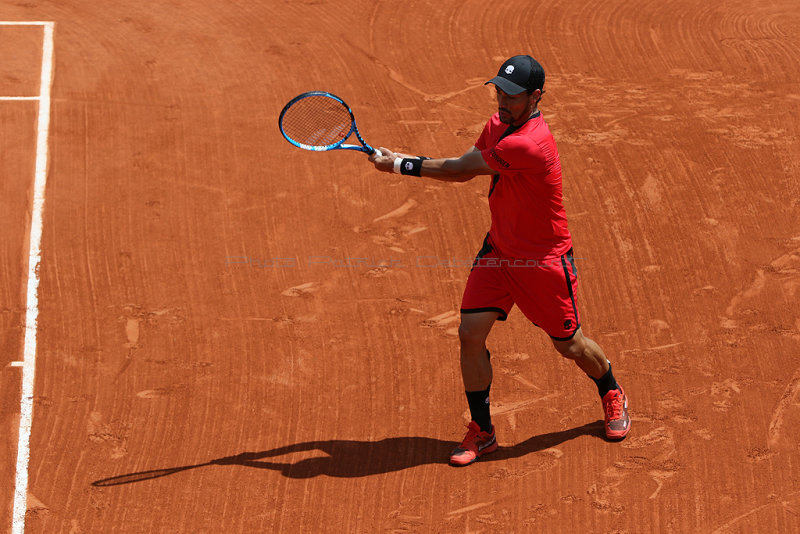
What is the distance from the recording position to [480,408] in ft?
21.5

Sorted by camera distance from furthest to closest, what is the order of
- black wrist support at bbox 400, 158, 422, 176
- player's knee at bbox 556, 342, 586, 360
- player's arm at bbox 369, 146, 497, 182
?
player's knee at bbox 556, 342, 586, 360, black wrist support at bbox 400, 158, 422, 176, player's arm at bbox 369, 146, 497, 182

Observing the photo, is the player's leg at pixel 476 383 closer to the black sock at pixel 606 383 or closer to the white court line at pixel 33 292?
the black sock at pixel 606 383

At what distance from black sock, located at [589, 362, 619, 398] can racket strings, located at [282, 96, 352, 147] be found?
246cm

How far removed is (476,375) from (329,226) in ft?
9.77

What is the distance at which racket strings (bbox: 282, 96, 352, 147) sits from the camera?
7094 millimetres

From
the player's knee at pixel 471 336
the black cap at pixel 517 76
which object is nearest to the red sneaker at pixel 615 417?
the player's knee at pixel 471 336

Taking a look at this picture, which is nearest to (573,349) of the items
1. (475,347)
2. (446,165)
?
(475,347)

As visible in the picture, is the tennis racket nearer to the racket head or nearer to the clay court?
the racket head

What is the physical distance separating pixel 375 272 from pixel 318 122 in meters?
1.66

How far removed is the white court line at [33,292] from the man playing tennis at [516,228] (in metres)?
2.86

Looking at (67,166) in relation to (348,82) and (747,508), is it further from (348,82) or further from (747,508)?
(747,508)

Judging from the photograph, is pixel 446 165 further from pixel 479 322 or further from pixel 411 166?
pixel 479 322

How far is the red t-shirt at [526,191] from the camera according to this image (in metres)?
5.83

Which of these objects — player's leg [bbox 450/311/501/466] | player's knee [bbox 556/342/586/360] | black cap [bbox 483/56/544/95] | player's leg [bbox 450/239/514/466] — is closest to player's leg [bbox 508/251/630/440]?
player's knee [bbox 556/342/586/360]
